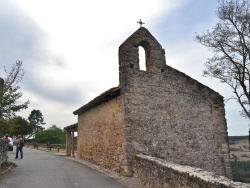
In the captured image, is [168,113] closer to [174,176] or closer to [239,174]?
[174,176]

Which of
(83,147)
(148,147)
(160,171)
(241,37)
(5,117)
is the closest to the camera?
(160,171)

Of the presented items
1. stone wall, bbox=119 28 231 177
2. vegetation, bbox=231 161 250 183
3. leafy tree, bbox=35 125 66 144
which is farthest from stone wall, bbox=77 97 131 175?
leafy tree, bbox=35 125 66 144

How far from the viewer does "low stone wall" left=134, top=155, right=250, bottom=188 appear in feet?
16.4

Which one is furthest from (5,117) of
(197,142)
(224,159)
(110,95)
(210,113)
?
(224,159)

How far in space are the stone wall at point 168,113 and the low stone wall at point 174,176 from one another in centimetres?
172

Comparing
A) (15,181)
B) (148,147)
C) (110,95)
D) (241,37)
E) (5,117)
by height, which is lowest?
(15,181)

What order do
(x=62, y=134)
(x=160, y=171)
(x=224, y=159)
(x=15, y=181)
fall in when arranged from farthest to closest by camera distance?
(x=62, y=134) < (x=224, y=159) < (x=15, y=181) < (x=160, y=171)

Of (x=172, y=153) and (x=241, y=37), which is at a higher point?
(x=241, y=37)

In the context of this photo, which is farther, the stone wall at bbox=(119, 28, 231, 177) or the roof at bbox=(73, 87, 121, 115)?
the roof at bbox=(73, 87, 121, 115)

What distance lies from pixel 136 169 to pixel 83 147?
8.28 m

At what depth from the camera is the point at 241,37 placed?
15.8m

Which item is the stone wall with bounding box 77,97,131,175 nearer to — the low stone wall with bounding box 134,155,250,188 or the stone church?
the stone church

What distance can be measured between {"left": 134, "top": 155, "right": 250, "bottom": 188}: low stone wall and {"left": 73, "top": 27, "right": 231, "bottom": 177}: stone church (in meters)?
1.44

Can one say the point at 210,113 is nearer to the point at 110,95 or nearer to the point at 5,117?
the point at 110,95
